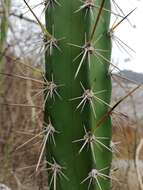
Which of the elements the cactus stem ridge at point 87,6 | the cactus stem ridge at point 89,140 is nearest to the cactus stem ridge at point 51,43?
the cactus stem ridge at point 87,6

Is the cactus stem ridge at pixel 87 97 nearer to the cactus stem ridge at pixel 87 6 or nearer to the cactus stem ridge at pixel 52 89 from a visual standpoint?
the cactus stem ridge at pixel 52 89

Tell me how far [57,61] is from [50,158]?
293 millimetres

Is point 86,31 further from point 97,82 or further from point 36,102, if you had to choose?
point 36,102

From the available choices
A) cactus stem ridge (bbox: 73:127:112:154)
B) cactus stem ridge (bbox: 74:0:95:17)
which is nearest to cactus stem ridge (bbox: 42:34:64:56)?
cactus stem ridge (bbox: 74:0:95:17)

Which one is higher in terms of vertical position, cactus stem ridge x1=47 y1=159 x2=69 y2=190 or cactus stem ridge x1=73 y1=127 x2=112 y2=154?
cactus stem ridge x1=73 y1=127 x2=112 y2=154

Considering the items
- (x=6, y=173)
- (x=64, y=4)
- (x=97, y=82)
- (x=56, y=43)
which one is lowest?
(x=6, y=173)

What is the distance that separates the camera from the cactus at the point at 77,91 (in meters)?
1.44

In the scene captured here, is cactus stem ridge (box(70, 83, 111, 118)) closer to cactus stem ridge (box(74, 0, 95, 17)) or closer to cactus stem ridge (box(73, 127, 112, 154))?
cactus stem ridge (box(73, 127, 112, 154))

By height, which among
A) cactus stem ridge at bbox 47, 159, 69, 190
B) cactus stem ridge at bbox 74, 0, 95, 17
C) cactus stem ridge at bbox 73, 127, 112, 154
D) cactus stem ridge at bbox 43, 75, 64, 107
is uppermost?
cactus stem ridge at bbox 74, 0, 95, 17

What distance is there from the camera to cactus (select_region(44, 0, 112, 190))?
144cm

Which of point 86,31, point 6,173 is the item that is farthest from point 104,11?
point 6,173

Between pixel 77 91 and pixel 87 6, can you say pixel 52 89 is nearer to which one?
pixel 77 91

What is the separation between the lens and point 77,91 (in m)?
1.46

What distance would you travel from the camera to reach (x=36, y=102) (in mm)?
3873
